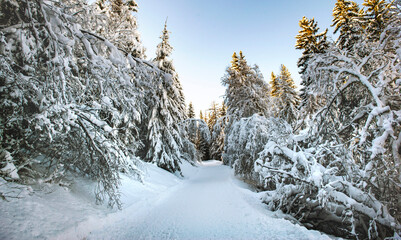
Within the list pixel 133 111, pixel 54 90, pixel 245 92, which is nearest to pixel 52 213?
pixel 54 90

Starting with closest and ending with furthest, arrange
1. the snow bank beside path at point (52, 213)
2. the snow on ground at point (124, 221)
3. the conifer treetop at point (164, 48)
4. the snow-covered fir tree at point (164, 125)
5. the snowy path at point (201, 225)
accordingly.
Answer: the snow bank beside path at point (52, 213) → the snow on ground at point (124, 221) → the snowy path at point (201, 225) → the snow-covered fir tree at point (164, 125) → the conifer treetop at point (164, 48)

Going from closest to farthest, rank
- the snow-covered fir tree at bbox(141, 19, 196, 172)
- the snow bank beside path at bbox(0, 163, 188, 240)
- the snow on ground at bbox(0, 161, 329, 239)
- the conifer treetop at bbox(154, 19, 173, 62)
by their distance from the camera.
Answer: the snow bank beside path at bbox(0, 163, 188, 240) → the snow on ground at bbox(0, 161, 329, 239) → the snow-covered fir tree at bbox(141, 19, 196, 172) → the conifer treetop at bbox(154, 19, 173, 62)

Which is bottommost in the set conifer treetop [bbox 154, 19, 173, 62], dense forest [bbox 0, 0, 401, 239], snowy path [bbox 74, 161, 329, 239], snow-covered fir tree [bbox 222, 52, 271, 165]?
snowy path [bbox 74, 161, 329, 239]

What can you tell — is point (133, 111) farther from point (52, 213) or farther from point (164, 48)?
point (164, 48)

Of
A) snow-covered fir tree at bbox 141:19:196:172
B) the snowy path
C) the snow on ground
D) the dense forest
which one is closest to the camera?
the snow on ground

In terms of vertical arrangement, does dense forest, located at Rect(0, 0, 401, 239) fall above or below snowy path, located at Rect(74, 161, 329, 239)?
above

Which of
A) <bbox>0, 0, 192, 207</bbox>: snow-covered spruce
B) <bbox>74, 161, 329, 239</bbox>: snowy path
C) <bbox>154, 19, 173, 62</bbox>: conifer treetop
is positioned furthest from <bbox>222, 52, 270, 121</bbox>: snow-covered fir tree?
<bbox>0, 0, 192, 207</bbox>: snow-covered spruce

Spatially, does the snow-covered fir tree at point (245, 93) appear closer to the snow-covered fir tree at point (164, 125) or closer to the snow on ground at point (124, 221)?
the snow-covered fir tree at point (164, 125)

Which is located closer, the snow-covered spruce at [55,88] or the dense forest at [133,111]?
the snow-covered spruce at [55,88]

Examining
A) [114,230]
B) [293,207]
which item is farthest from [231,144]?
[114,230]

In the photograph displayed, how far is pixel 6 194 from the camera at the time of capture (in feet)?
10.5

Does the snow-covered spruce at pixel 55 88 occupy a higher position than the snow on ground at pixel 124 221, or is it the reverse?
the snow-covered spruce at pixel 55 88

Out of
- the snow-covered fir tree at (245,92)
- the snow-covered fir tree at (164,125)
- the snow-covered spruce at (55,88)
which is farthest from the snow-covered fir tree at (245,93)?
the snow-covered spruce at (55,88)

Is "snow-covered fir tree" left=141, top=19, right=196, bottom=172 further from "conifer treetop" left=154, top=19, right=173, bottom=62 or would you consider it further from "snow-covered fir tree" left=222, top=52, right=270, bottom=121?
"snow-covered fir tree" left=222, top=52, right=270, bottom=121
